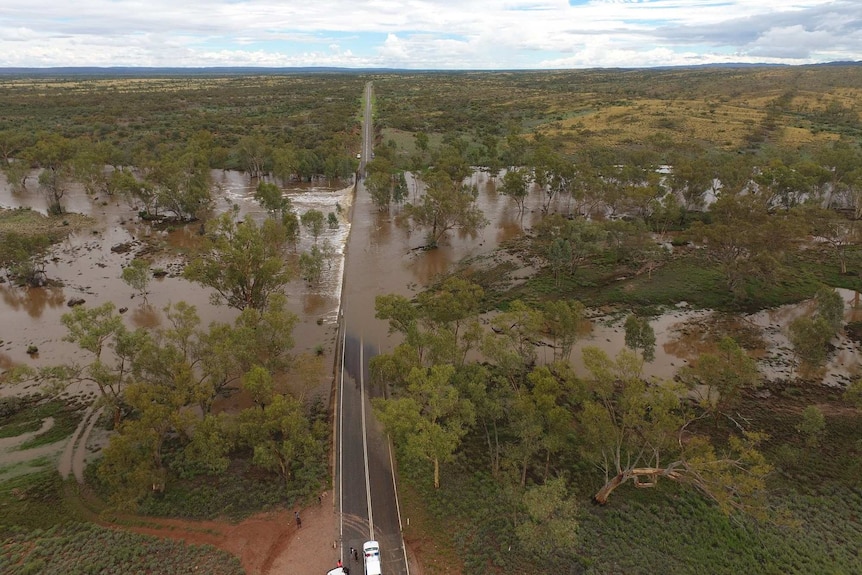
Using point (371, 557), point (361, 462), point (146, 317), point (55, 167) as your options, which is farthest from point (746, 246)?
point (55, 167)

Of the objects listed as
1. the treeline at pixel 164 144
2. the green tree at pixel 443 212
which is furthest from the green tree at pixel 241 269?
the treeline at pixel 164 144

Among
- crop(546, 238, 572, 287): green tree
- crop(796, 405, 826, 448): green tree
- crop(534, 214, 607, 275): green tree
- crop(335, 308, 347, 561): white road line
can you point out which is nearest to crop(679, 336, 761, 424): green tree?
crop(796, 405, 826, 448): green tree

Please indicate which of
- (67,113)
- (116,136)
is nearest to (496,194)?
(116,136)

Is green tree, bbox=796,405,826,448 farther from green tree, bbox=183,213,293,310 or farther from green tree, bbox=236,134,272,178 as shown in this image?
green tree, bbox=236,134,272,178

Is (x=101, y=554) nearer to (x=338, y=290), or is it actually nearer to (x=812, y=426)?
(x=338, y=290)

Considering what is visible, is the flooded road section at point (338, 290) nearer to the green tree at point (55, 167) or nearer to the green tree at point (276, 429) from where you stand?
the green tree at point (55, 167)

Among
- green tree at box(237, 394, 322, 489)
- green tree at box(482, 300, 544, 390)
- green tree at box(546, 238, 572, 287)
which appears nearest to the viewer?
green tree at box(237, 394, 322, 489)

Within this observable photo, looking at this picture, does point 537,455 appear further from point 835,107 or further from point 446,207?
point 835,107
